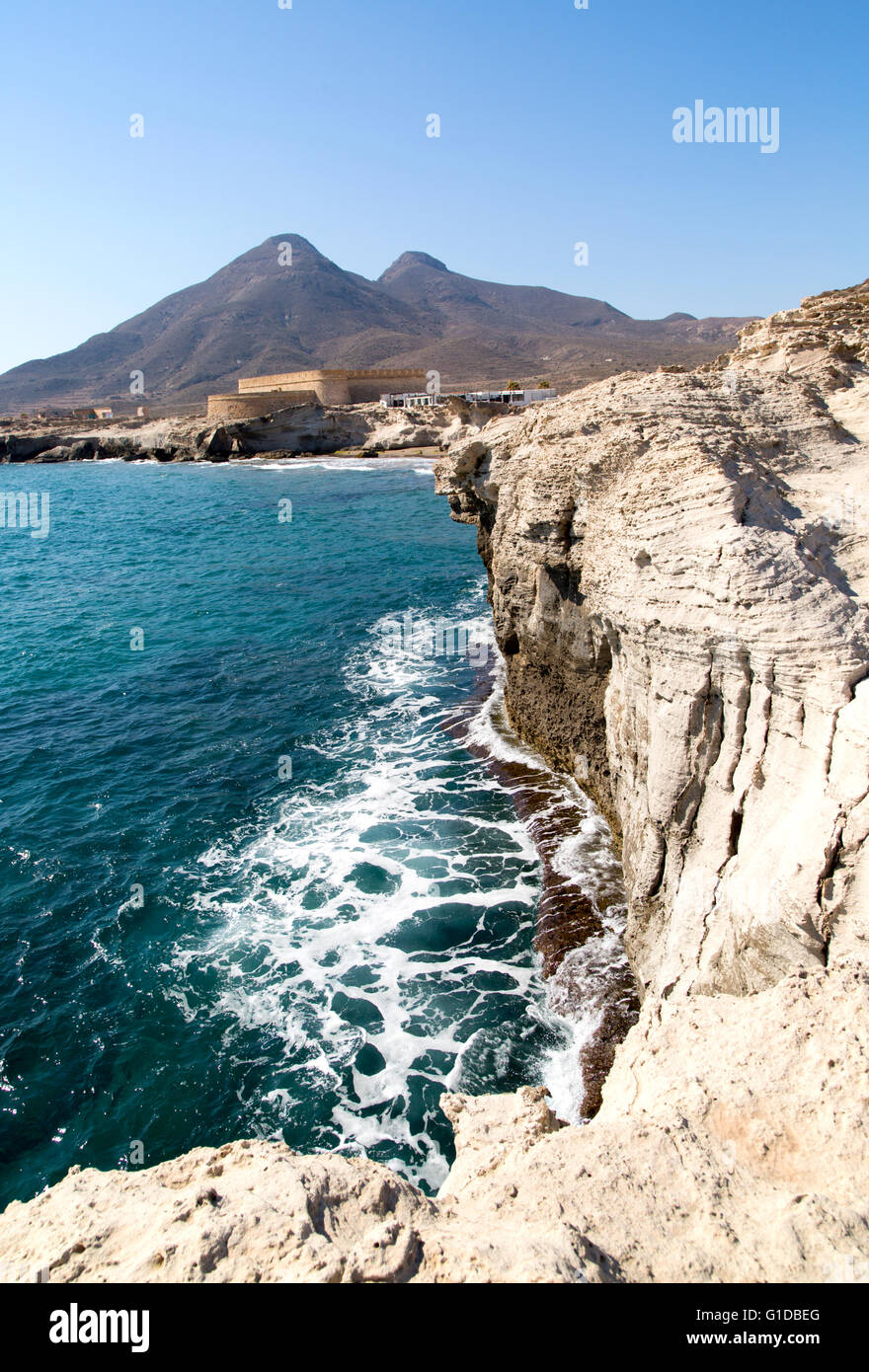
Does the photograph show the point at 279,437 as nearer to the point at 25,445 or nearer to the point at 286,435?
the point at 286,435

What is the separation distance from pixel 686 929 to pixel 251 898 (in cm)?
689

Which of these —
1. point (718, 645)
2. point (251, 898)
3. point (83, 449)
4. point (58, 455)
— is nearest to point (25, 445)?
point (58, 455)

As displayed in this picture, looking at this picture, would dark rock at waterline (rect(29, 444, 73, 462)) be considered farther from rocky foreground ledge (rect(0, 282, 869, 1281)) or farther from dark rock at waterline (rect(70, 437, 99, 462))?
rocky foreground ledge (rect(0, 282, 869, 1281))

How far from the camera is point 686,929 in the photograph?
7.09 metres

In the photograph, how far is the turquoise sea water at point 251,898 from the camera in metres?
8.20

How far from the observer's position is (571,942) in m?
9.95

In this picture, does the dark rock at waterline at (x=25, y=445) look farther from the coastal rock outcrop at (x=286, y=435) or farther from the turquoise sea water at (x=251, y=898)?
the turquoise sea water at (x=251, y=898)

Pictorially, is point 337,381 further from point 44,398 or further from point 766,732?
point 44,398

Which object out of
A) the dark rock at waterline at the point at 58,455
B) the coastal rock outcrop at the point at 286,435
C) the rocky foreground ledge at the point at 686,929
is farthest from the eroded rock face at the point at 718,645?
the dark rock at waterline at the point at 58,455

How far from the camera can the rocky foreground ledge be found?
11.6 feet

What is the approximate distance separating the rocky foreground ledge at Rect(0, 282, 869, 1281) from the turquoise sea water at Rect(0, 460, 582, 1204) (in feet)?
8.52
